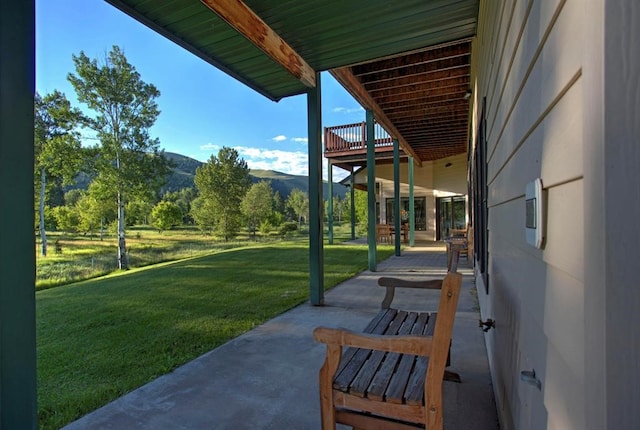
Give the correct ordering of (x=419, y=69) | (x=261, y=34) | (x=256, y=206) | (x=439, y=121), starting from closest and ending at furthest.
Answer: (x=261, y=34), (x=419, y=69), (x=439, y=121), (x=256, y=206)

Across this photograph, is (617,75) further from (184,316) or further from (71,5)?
(71,5)

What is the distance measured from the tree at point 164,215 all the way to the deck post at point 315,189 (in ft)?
96.9

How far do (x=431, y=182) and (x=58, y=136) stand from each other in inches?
661

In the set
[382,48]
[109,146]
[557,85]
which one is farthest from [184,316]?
[109,146]

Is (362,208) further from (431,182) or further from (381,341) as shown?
(381,341)

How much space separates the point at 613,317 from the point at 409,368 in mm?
1333

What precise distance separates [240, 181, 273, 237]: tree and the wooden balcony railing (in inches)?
595

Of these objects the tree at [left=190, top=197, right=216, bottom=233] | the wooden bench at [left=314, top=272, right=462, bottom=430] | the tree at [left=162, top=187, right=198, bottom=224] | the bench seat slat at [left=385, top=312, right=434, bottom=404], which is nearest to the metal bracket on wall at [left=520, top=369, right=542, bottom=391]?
the wooden bench at [left=314, top=272, right=462, bottom=430]

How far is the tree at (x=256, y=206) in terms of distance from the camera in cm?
2797

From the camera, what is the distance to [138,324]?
3.95 metres

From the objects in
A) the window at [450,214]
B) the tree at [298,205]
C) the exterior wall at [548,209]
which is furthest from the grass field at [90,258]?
the tree at [298,205]

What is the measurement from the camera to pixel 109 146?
15477mm

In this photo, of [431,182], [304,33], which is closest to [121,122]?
[431,182]

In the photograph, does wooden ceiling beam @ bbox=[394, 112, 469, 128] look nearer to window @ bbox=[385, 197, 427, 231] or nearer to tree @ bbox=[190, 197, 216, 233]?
window @ bbox=[385, 197, 427, 231]
